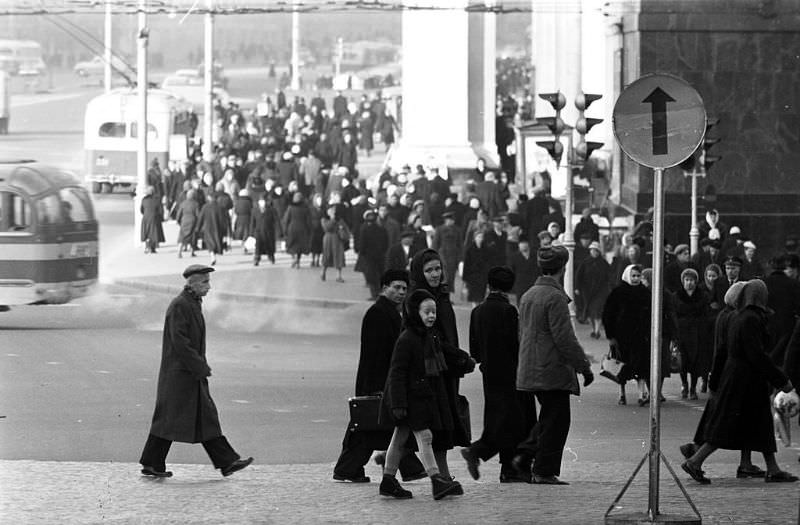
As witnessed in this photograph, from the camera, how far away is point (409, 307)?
36.6 feet

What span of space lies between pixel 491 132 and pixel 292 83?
5036cm

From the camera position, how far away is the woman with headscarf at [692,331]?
59.9ft

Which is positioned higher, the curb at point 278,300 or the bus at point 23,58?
the bus at point 23,58

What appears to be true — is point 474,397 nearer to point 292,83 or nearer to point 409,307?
point 409,307

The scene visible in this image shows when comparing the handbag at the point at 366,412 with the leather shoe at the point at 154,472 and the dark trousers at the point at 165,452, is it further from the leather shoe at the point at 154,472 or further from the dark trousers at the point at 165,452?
the leather shoe at the point at 154,472

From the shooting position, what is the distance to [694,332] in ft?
60.3

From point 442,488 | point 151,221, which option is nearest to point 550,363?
point 442,488

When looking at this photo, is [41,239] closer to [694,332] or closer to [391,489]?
[694,332]

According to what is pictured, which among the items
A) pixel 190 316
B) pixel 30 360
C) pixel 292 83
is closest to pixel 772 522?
pixel 190 316

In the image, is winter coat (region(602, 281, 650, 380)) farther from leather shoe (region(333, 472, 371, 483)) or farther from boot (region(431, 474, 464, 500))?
boot (region(431, 474, 464, 500))

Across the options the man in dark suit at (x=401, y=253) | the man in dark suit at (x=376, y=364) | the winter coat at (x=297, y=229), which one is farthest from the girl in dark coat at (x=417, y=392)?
the winter coat at (x=297, y=229)

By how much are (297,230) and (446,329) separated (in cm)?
2280

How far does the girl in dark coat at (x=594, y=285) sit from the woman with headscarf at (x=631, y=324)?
6949mm

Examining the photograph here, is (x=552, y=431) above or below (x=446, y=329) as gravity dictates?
below
